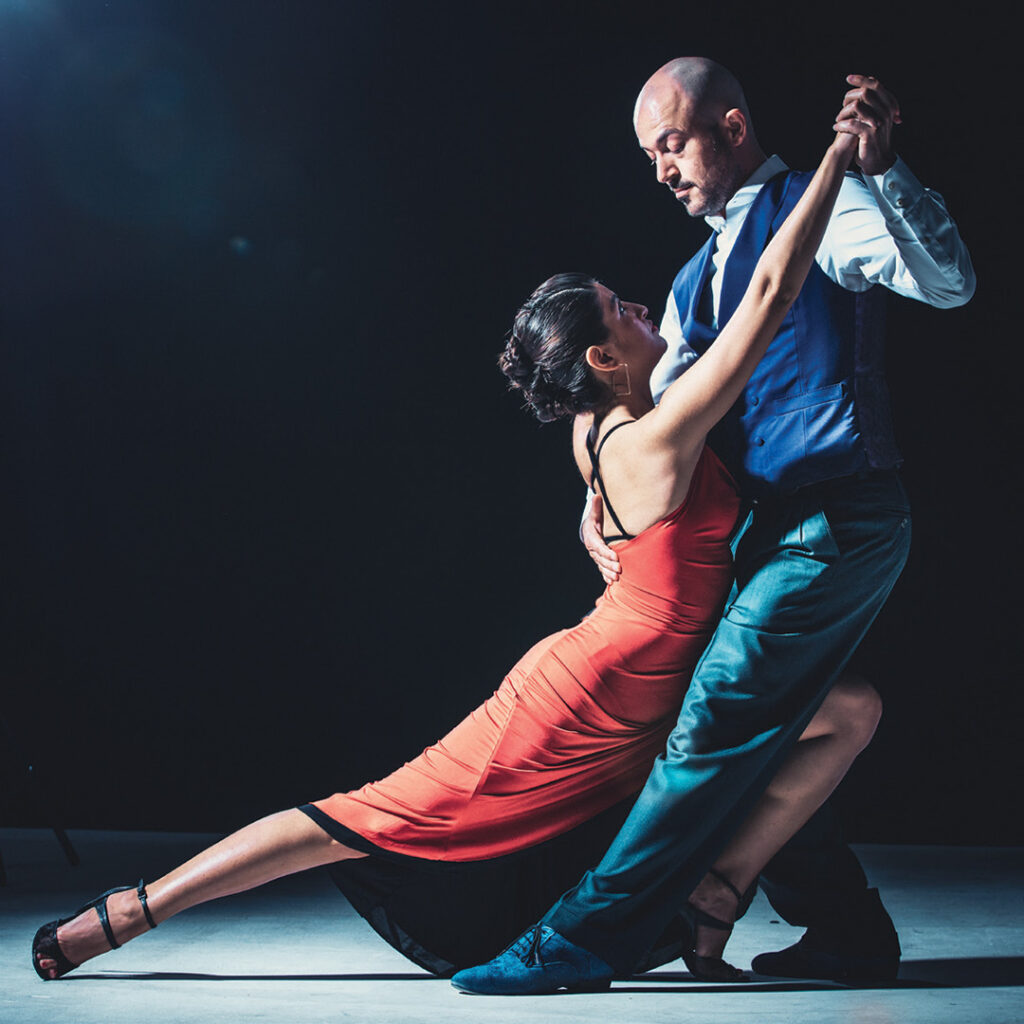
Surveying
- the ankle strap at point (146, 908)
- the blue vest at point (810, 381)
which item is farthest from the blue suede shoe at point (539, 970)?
the blue vest at point (810, 381)

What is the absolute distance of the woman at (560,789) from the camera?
1.85 meters

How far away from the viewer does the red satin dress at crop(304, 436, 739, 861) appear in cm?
185

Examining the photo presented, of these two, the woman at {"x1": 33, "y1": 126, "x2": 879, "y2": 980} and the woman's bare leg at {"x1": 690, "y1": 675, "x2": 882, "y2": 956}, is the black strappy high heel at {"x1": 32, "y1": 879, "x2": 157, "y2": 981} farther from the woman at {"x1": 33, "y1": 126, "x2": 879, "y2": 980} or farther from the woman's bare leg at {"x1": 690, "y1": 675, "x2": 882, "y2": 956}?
the woman's bare leg at {"x1": 690, "y1": 675, "x2": 882, "y2": 956}

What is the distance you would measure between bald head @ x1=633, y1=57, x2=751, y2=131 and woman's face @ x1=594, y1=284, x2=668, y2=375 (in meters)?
0.34

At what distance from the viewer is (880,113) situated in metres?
1.64

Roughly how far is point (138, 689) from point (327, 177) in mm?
1776

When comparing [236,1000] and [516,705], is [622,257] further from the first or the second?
[236,1000]

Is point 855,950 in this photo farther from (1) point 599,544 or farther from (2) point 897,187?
(2) point 897,187

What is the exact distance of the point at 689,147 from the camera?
1.89 meters

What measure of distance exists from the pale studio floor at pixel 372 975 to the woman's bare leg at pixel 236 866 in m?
0.13

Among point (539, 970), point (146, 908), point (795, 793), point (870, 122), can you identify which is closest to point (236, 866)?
point (146, 908)

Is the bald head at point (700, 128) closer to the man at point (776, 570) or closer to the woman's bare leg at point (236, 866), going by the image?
the man at point (776, 570)

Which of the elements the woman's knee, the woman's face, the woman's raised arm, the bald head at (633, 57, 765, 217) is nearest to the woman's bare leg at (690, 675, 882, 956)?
the woman's knee

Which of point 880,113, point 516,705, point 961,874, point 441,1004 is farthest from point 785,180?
point 961,874
